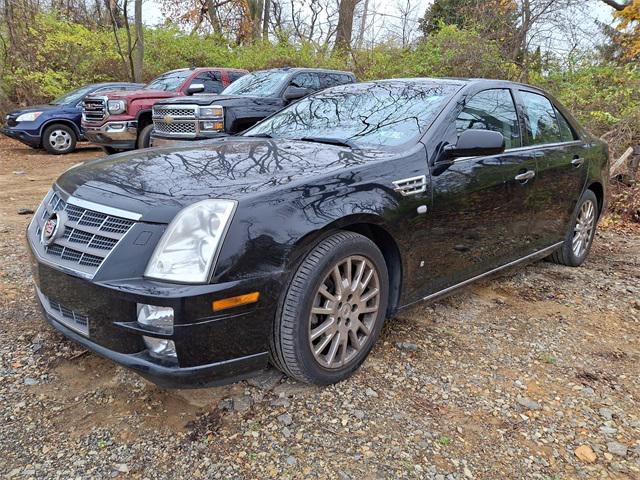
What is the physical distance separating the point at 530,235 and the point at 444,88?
1.30 m

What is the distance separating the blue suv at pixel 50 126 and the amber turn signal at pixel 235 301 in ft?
35.7

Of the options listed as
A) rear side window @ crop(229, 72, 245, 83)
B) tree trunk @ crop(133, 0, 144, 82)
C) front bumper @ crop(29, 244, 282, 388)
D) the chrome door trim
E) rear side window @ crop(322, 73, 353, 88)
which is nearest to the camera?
front bumper @ crop(29, 244, 282, 388)

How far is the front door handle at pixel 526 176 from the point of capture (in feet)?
11.7

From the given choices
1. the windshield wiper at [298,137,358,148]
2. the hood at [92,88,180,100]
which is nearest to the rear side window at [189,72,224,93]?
the hood at [92,88,180,100]

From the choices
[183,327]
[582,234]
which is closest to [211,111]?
[582,234]

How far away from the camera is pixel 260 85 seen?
8602mm

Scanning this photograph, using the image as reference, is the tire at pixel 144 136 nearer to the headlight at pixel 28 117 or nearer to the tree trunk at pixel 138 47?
the headlight at pixel 28 117

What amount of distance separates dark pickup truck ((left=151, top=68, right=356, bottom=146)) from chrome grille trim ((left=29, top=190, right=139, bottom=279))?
17.1 ft

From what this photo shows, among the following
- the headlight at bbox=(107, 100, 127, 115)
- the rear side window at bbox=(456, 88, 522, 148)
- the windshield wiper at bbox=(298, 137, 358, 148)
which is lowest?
the headlight at bbox=(107, 100, 127, 115)

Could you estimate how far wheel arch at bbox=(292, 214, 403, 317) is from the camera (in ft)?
7.82

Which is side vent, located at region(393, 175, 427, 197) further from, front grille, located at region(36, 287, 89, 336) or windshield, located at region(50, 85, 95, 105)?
windshield, located at region(50, 85, 95, 105)

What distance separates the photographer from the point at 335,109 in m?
3.67

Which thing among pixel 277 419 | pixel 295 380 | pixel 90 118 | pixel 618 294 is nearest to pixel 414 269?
pixel 295 380

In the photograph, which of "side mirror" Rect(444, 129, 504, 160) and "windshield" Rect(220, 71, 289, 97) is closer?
"side mirror" Rect(444, 129, 504, 160)
